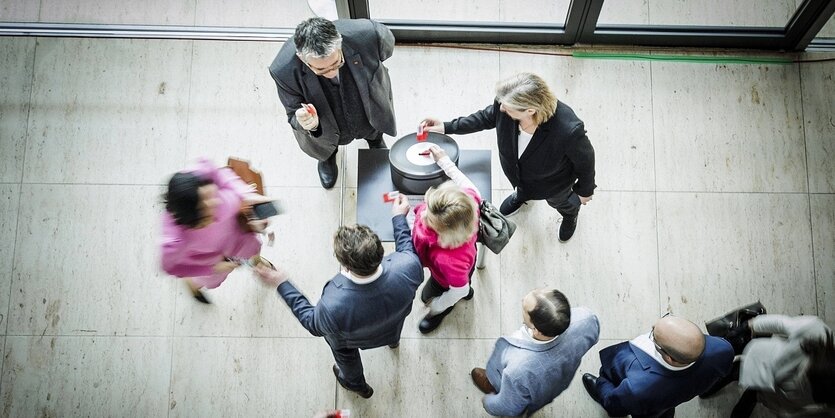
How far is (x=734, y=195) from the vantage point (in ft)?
11.7

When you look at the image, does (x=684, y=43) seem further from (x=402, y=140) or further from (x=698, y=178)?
(x=402, y=140)

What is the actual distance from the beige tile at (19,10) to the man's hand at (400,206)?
3.41 meters

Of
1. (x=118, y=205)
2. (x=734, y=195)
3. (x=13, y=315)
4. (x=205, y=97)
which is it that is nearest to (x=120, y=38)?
(x=205, y=97)

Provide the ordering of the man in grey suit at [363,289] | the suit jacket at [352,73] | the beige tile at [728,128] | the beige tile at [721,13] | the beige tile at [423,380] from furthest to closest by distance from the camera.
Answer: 1. the beige tile at [721,13]
2. the beige tile at [728,128]
3. the beige tile at [423,380]
4. the suit jacket at [352,73]
5. the man in grey suit at [363,289]

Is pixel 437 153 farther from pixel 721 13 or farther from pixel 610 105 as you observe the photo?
pixel 721 13

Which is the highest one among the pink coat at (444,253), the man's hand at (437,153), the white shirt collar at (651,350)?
the man's hand at (437,153)

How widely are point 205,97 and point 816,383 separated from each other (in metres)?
3.87

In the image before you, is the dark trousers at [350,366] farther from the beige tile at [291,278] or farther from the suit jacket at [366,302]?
the beige tile at [291,278]

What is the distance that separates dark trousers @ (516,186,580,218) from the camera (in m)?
3.00

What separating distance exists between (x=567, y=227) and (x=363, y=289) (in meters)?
1.67

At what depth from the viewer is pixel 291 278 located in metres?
3.41

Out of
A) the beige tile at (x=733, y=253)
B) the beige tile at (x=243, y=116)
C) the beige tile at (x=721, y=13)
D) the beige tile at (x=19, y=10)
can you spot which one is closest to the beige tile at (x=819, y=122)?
the beige tile at (x=733, y=253)

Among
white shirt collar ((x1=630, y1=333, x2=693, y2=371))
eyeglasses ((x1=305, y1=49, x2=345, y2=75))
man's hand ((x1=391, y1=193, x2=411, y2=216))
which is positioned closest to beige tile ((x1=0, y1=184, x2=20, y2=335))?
eyeglasses ((x1=305, y1=49, x2=345, y2=75))

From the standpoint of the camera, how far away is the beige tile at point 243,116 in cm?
364
